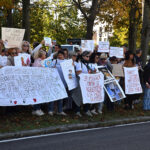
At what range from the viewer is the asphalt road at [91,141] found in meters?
6.53

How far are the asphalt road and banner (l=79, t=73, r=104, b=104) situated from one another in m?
1.44

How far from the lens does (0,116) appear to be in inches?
348

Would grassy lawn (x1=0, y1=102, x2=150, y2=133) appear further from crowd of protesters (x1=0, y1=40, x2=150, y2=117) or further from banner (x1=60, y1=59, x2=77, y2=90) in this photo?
banner (x1=60, y1=59, x2=77, y2=90)

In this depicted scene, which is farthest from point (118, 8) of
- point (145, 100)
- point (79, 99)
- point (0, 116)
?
point (0, 116)

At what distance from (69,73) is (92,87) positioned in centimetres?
87

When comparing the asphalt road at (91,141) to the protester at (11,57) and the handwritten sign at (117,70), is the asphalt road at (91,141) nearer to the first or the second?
the protester at (11,57)

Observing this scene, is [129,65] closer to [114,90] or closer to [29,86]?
[114,90]

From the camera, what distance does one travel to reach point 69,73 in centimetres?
944

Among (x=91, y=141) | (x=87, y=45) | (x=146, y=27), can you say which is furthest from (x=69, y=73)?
(x=146, y=27)

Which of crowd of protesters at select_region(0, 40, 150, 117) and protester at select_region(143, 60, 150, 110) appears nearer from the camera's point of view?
crowd of protesters at select_region(0, 40, 150, 117)

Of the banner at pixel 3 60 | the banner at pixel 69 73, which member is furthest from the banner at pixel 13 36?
the banner at pixel 69 73

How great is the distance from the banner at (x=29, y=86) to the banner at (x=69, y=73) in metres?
0.22

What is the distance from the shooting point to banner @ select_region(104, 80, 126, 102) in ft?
33.7

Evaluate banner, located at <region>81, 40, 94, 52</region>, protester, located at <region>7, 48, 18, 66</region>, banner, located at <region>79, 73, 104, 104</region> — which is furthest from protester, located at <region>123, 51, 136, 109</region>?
protester, located at <region>7, 48, 18, 66</region>
